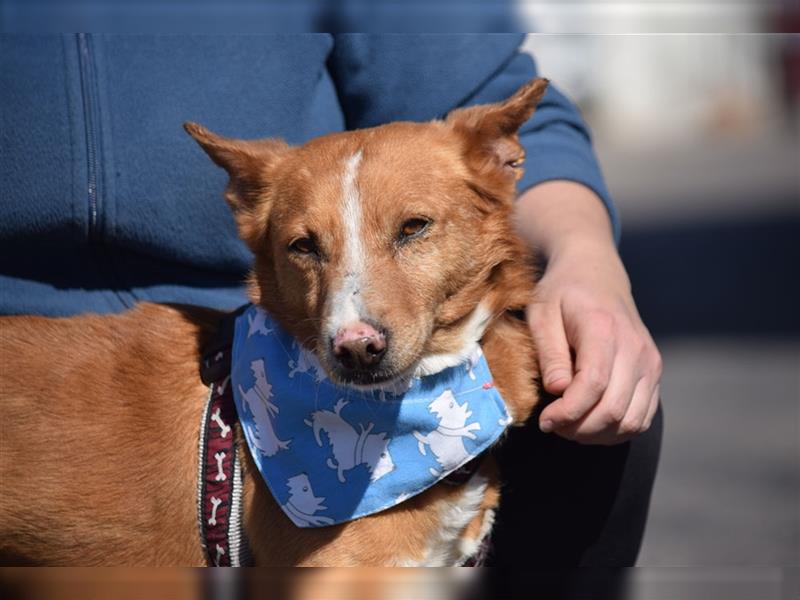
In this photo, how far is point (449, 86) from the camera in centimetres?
267

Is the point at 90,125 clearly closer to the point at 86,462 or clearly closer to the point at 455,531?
the point at 86,462

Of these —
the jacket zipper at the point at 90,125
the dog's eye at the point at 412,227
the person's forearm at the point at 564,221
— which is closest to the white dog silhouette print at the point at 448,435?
the dog's eye at the point at 412,227

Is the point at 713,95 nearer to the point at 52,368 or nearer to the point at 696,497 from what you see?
the point at 696,497

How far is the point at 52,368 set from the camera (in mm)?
2275

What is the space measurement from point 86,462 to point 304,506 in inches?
18.6

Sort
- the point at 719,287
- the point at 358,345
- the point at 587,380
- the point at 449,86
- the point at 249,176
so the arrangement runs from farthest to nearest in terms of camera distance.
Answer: the point at 719,287 → the point at 449,86 → the point at 249,176 → the point at 587,380 → the point at 358,345

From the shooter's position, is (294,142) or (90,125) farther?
(294,142)

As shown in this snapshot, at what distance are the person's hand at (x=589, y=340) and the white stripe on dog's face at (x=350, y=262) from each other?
0.44m

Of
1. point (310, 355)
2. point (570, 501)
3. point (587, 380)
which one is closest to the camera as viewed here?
point (587, 380)

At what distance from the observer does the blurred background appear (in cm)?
→ 334

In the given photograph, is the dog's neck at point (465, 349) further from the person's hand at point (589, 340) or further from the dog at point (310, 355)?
the person's hand at point (589, 340)

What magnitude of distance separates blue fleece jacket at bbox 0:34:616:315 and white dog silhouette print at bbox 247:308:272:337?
0.26 m

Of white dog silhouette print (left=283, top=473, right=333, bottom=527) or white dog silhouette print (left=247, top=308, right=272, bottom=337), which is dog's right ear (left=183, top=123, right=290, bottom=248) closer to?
white dog silhouette print (left=247, top=308, right=272, bottom=337)

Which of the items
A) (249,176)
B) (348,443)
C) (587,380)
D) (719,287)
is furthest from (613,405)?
(719,287)
